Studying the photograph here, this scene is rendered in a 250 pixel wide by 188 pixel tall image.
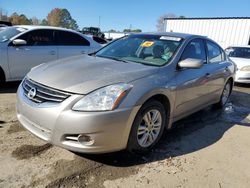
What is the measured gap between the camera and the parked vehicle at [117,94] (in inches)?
105

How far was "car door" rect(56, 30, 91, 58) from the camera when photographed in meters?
6.66

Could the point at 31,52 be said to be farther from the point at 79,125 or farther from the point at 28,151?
the point at 79,125

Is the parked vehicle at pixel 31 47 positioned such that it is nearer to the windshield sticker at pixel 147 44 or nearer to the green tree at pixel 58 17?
the windshield sticker at pixel 147 44

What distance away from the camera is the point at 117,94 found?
2.78 m

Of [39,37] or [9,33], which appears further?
[39,37]

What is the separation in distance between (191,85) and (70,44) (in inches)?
159

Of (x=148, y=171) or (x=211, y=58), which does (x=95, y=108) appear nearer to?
(x=148, y=171)

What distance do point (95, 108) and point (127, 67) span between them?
3.05 feet

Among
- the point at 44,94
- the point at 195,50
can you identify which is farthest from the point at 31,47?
the point at 195,50

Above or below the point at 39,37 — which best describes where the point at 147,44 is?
above

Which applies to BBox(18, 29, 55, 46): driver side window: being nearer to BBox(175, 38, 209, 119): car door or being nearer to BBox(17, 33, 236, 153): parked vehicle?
BBox(17, 33, 236, 153): parked vehicle

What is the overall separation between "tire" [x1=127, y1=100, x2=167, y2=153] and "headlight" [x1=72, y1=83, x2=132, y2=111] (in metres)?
0.36

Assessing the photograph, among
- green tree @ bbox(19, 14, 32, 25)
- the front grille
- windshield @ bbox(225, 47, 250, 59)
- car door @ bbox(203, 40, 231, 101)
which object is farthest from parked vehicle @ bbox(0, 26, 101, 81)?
green tree @ bbox(19, 14, 32, 25)

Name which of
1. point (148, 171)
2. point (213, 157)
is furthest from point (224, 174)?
point (148, 171)
